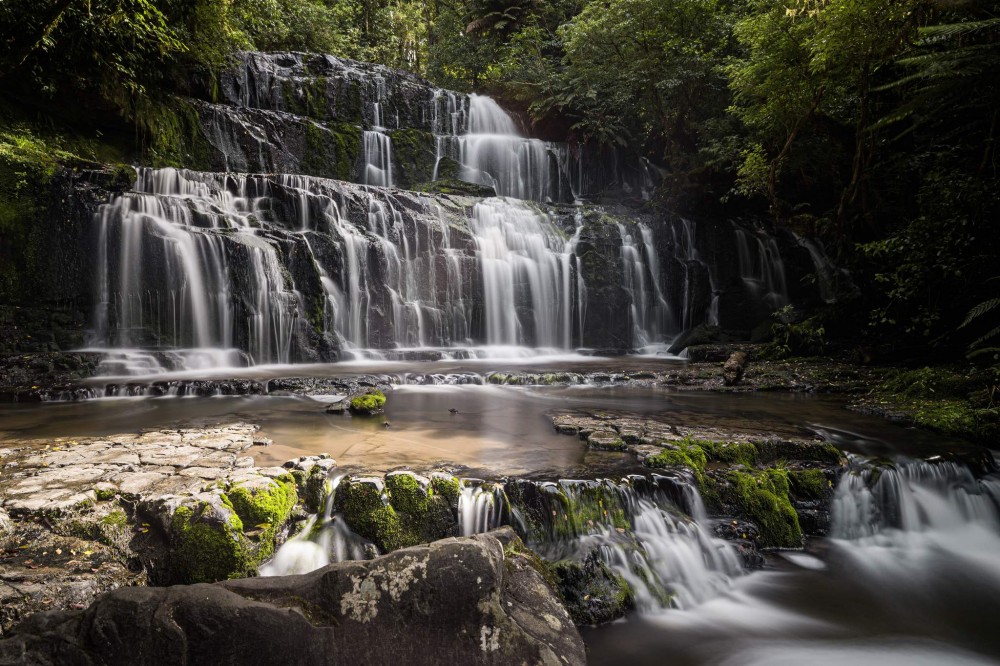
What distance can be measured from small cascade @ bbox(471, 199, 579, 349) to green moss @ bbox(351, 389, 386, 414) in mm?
7604

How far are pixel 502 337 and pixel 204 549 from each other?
36.9 ft

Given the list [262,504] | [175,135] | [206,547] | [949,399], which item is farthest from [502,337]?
[206,547]

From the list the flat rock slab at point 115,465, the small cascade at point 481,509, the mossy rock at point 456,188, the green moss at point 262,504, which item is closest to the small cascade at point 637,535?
the small cascade at point 481,509

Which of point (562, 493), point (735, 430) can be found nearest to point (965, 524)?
point (735, 430)

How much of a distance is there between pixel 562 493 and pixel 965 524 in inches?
143

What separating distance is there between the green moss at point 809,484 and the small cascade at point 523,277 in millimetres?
9957

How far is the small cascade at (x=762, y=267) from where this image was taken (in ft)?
51.7

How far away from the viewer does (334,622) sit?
233 cm

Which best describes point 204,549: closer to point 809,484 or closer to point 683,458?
point 683,458

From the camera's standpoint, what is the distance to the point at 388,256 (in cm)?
1295

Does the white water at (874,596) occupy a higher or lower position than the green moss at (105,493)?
lower

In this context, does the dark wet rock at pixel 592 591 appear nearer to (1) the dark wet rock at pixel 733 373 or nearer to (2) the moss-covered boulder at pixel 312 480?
(2) the moss-covered boulder at pixel 312 480

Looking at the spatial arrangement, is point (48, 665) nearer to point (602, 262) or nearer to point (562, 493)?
point (562, 493)

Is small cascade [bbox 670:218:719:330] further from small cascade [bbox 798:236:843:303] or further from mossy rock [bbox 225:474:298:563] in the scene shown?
mossy rock [bbox 225:474:298:563]
